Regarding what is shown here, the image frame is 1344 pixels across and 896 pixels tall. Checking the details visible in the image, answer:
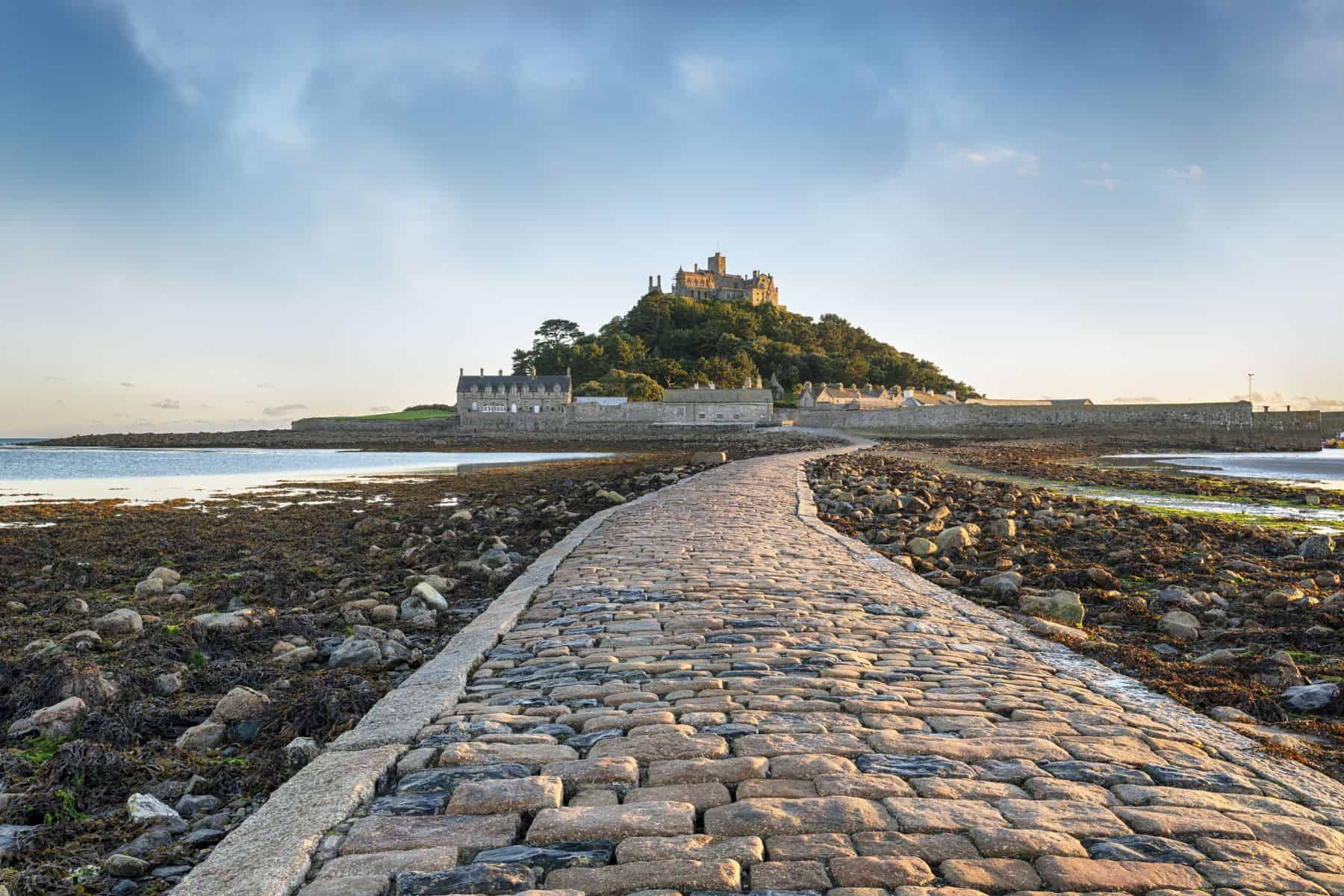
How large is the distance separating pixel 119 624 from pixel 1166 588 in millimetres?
9837

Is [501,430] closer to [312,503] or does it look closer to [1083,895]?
[312,503]

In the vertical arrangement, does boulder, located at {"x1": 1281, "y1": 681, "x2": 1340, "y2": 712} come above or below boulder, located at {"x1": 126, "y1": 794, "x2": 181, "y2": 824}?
above

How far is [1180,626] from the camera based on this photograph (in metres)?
6.32

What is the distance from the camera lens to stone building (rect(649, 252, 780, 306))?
125438mm

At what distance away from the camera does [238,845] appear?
2674 millimetres

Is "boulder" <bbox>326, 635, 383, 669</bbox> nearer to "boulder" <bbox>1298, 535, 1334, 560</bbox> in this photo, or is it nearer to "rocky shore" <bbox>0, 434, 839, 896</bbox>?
"rocky shore" <bbox>0, 434, 839, 896</bbox>

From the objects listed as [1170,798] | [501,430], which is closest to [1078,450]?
[1170,798]

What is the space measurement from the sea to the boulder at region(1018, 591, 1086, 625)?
68.9 ft

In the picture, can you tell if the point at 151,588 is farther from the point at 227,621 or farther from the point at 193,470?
the point at 193,470

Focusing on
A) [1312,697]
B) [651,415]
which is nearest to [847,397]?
[651,415]

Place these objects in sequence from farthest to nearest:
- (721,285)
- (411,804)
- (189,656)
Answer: (721,285) → (189,656) → (411,804)

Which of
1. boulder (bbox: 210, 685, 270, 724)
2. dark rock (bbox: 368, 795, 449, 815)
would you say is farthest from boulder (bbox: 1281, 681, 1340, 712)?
boulder (bbox: 210, 685, 270, 724)

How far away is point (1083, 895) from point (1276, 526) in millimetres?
14581

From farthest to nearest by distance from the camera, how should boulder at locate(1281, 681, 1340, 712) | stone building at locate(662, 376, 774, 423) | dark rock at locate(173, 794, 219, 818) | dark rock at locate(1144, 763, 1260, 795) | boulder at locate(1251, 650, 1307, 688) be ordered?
stone building at locate(662, 376, 774, 423)
boulder at locate(1251, 650, 1307, 688)
boulder at locate(1281, 681, 1340, 712)
dark rock at locate(173, 794, 219, 818)
dark rock at locate(1144, 763, 1260, 795)
